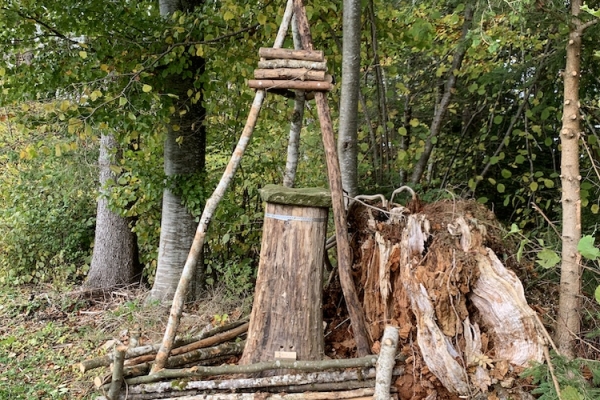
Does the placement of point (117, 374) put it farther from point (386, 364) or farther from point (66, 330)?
point (66, 330)

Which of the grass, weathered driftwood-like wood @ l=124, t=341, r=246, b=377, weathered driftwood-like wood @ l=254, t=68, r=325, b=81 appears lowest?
the grass

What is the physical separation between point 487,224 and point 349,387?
4.74ft

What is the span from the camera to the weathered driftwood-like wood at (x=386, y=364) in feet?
8.41

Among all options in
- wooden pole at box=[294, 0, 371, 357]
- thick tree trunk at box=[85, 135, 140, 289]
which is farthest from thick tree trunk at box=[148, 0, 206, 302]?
wooden pole at box=[294, 0, 371, 357]

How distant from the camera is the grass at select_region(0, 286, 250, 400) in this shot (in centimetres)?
416

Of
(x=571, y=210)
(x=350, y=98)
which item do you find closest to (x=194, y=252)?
(x=350, y=98)

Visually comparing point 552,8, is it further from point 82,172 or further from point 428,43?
point 82,172

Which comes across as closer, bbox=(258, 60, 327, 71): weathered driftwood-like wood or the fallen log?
the fallen log

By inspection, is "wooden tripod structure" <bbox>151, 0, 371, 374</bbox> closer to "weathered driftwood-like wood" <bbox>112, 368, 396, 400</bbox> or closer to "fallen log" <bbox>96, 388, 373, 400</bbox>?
"weathered driftwood-like wood" <bbox>112, 368, 396, 400</bbox>

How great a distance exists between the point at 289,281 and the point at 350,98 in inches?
67.1

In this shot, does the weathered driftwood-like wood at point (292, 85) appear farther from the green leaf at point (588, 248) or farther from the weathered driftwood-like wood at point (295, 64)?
the green leaf at point (588, 248)

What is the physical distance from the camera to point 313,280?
2986 mm

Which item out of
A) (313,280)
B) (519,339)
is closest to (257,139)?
(313,280)

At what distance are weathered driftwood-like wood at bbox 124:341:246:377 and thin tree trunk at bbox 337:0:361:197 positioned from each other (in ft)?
5.17
